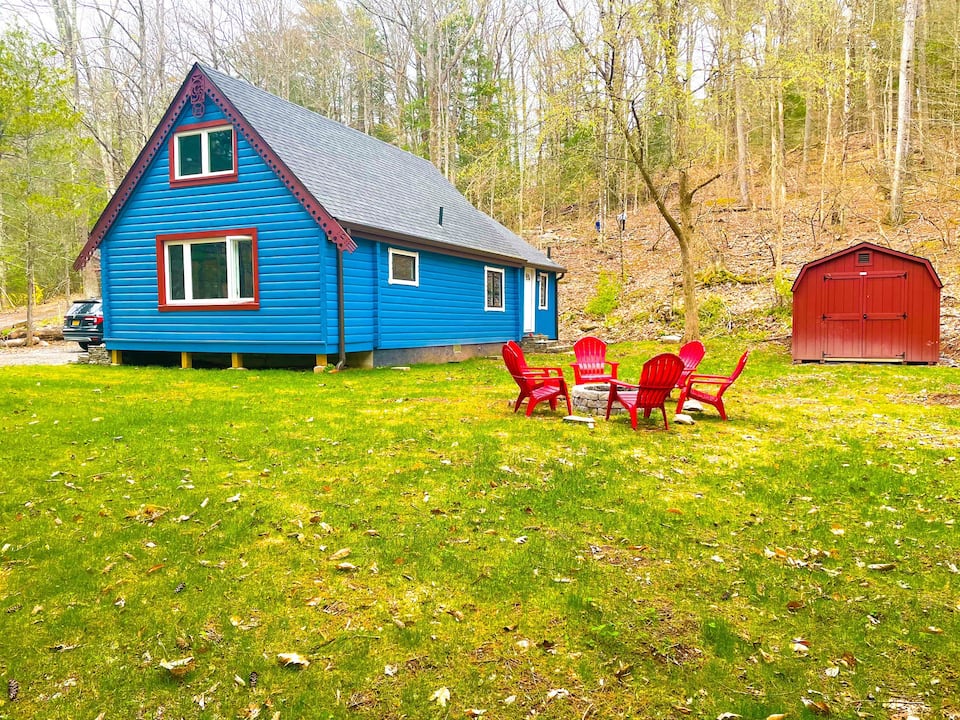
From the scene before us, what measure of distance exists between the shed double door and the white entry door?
9.31 meters

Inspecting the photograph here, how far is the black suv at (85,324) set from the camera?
62.9 ft

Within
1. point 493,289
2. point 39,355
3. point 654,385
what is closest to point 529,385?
point 654,385

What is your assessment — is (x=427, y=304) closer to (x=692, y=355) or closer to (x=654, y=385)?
(x=692, y=355)

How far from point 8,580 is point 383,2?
29.9 m

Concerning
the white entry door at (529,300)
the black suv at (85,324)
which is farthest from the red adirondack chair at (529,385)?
the black suv at (85,324)

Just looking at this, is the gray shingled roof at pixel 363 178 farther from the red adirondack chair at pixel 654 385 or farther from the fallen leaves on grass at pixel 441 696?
the fallen leaves on grass at pixel 441 696

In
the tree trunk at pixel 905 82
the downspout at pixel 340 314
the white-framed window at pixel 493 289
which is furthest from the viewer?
the white-framed window at pixel 493 289

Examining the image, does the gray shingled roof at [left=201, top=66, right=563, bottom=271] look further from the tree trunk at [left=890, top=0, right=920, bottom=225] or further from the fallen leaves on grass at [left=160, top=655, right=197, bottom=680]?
the tree trunk at [left=890, top=0, right=920, bottom=225]

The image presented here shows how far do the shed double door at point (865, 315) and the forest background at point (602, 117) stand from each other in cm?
190

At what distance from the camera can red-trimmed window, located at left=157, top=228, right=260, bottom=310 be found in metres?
12.7

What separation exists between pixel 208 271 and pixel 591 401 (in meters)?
9.80

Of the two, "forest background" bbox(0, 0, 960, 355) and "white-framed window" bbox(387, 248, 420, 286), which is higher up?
"forest background" bbox(0, 0, 960, 355)

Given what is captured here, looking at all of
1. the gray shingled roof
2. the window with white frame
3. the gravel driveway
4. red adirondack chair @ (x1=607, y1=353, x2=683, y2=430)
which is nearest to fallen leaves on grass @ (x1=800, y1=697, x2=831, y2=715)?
red adirondack chair @ (x1=607, y1=353, x2=683, y2=430)

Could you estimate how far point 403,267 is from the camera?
14.1m
